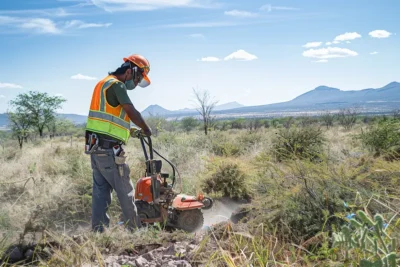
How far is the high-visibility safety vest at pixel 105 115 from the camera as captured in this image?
4902 mm

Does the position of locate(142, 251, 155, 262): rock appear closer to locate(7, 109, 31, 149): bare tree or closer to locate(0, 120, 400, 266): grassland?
locate(0, 120, 400, 266): grassland

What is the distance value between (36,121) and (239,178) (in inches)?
1212

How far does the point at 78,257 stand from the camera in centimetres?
292

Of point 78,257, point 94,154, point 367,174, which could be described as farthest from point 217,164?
point 78,257

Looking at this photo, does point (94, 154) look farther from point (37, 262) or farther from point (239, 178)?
point (239, 178)

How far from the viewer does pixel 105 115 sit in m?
4.92

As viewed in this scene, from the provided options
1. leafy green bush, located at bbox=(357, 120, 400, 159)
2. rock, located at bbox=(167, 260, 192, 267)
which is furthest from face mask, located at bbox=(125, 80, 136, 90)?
leafy green bush, located at bbox=(357, 120, 400, 159)

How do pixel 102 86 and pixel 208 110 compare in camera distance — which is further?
pixel 208 110

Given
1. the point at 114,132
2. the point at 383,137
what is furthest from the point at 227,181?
the point at 383,137

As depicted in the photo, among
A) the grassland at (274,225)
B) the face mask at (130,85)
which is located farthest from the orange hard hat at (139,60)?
the grassland at (274,225)

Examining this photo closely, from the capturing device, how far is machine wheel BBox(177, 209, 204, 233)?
18.3 feet

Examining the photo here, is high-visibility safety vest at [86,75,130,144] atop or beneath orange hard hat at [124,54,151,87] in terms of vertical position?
beneath

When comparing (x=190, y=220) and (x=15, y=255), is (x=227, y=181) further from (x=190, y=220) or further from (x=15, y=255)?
(x=15, y=255)

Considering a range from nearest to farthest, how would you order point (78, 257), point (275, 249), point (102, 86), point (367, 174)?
point (78, 257)
point (275, 249)
point (367, 174)
point (102, 86)
